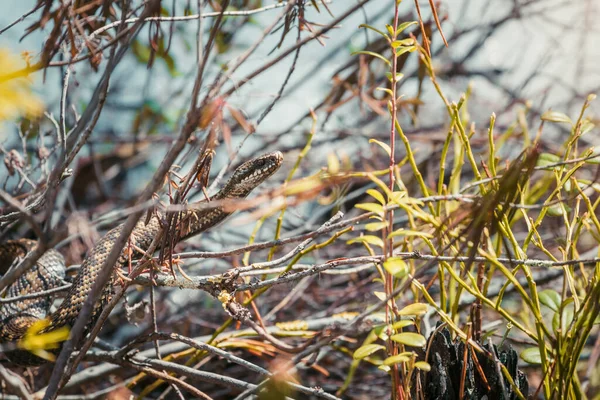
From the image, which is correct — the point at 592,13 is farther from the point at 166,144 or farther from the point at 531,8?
the point at 166,144

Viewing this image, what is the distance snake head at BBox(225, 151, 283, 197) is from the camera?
2510 millimetres

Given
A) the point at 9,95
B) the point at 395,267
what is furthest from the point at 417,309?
the point at 9,95

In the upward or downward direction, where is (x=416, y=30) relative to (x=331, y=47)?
downward

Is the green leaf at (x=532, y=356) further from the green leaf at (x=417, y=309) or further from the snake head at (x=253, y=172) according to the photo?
the snake head at (x=253, y=172)

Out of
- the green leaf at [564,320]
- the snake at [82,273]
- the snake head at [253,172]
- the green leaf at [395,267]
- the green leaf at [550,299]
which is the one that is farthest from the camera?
the snake head at [253,172]

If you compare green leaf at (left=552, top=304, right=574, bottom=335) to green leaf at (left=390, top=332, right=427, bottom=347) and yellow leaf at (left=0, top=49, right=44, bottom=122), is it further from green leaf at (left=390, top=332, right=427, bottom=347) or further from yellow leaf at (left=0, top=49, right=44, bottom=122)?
yellow leaf at (left=0, top=49, right=44, bottom=122)

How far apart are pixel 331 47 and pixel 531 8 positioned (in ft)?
5.12

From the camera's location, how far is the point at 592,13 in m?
4.38

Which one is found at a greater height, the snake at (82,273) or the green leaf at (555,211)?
the green leaf at (555,211)

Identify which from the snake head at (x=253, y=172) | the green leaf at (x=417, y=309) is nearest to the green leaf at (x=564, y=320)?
the green leaf at (x=417, y=309)

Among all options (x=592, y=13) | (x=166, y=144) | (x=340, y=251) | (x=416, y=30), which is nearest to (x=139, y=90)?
(x=166, y=144)

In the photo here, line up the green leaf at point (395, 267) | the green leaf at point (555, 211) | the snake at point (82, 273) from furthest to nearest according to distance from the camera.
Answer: the snake at point (82, 273) < the green leaf at point (555, 211) < the green leaf at point (395, 267)

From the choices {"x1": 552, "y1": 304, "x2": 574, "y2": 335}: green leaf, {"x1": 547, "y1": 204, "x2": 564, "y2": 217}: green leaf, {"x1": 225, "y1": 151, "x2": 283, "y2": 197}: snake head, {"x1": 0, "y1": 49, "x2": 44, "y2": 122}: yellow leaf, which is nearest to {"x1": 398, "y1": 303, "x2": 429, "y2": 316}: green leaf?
{"x1": 552, "y1": 304, "x2": 574, "y2": 335}: green leaf

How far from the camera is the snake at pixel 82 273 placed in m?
2.27
